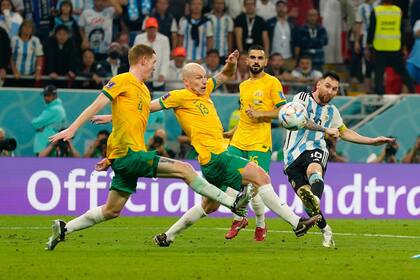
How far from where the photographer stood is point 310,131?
15508 millimetres

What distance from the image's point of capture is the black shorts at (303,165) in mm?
15305

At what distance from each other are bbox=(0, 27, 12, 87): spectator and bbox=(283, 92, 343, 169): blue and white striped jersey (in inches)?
383

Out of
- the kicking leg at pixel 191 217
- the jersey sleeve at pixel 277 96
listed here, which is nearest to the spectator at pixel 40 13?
the jersey sleeve at pixel 277 96

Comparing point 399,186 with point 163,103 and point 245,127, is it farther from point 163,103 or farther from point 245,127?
point 163,103

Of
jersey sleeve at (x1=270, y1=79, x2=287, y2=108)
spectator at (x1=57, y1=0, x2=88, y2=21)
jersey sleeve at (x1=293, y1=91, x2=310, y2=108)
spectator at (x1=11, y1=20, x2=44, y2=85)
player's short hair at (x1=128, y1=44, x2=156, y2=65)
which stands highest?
player's short hair at (x1=128, y1=44, x2=156, y2=65)

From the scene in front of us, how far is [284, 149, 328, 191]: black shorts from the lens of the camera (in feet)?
50.2

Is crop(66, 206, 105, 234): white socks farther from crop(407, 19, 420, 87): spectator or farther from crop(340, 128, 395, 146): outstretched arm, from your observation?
crop(407, 19, 420, 87): spectator

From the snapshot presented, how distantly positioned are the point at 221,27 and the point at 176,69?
1.43 meters

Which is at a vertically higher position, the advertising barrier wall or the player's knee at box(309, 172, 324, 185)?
the player's knee at box(309, 172, 324, 185)

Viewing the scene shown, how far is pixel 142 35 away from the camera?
79.7 ft

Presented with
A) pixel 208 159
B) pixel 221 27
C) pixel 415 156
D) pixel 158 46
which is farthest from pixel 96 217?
pixel 221 27

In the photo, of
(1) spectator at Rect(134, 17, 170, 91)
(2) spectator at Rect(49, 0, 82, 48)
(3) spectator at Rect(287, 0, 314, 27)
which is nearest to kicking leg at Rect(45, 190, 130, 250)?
(1) spectator at Rect(134, 17, 170, 91)

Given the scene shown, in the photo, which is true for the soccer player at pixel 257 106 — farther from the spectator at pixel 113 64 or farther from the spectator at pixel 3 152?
the spectator at pixel 113 64

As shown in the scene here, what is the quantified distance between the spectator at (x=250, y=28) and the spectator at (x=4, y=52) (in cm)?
471
